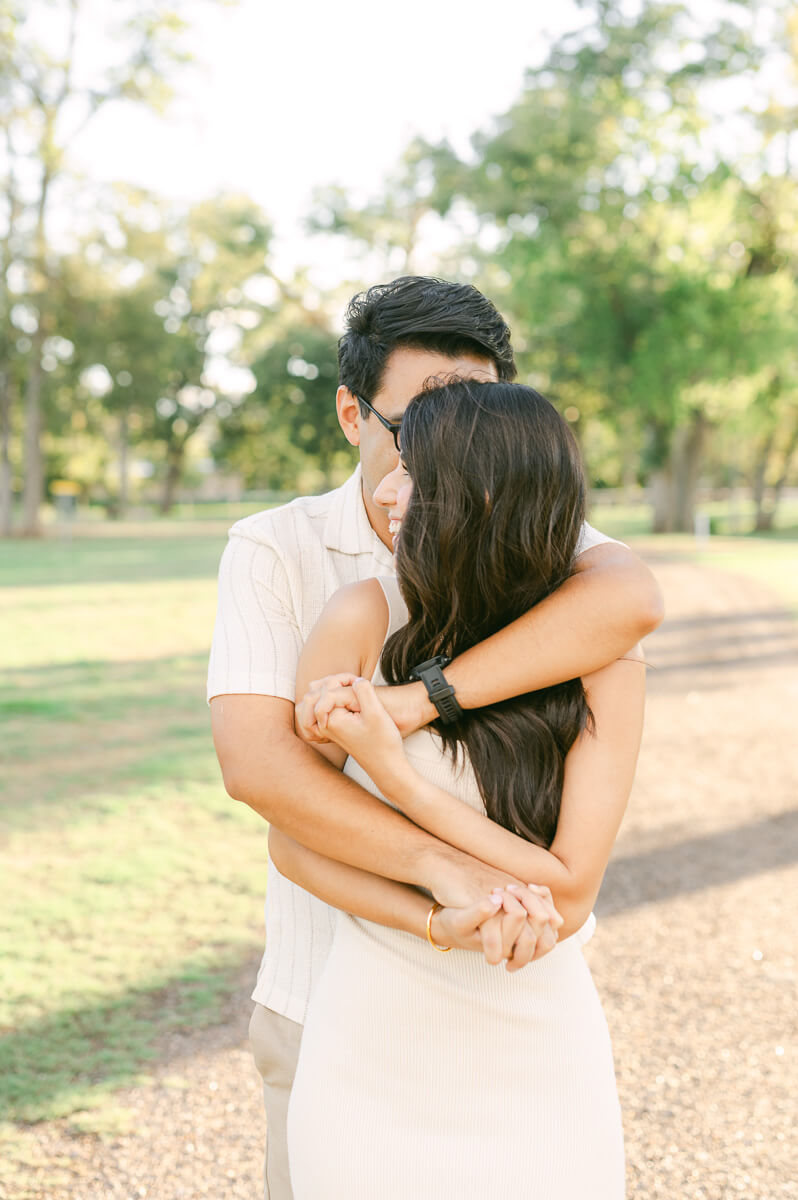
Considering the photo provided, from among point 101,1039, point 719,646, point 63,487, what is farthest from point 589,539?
point 63,487

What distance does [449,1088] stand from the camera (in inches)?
63.3

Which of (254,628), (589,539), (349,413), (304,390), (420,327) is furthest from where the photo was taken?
(304,390)

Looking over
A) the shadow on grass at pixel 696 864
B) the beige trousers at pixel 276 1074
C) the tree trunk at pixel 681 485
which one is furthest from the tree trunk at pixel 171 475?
the beige trousers at pixel 276 1074

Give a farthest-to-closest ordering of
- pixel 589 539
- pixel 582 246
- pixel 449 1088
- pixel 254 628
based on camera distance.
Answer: pixel 582 246
pixel 589 539
pixel 254 628
pixel 449 1088

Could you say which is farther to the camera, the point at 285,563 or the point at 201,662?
the point at 201,662

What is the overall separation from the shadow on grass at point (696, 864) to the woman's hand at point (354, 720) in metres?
3.76

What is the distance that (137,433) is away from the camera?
6638 centimetres

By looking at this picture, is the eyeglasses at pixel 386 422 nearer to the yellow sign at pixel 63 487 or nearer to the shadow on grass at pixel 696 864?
the shadow on grass at pixel 696 864

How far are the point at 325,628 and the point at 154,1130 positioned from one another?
2.35m

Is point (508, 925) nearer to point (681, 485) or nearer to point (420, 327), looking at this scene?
point (420, 327)

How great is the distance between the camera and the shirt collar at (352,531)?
213 centimetres

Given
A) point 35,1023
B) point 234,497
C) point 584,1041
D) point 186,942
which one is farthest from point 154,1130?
point 234,497

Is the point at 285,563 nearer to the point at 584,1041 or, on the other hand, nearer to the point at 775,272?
the point at 584,1041

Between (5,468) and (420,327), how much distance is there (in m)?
40.8
